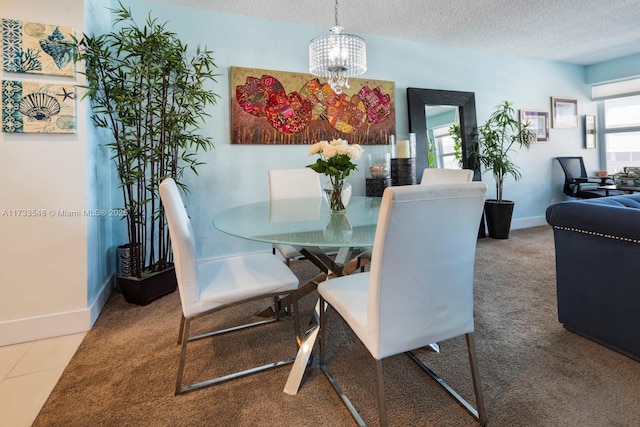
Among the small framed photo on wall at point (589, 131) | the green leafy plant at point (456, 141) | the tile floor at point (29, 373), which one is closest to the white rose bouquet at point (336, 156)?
the tile floor at point (29, 373)

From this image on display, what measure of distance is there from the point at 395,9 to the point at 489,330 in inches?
115

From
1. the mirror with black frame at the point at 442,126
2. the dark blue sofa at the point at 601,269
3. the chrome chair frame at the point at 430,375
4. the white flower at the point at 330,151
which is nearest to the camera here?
the chrome chair frame at the point at 430,375

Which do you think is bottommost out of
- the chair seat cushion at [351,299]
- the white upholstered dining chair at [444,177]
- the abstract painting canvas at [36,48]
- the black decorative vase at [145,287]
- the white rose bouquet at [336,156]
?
the black decorative vase at [145,287]

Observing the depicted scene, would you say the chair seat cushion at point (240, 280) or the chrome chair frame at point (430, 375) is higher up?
the chair seat cushion at point (240, 280)

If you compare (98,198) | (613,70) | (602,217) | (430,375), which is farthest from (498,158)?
(98,198)

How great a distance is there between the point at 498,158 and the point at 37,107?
14.9ft

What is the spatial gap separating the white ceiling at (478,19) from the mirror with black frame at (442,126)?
676mm

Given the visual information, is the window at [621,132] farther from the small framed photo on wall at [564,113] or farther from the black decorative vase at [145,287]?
the black decorative vase at [145,287]

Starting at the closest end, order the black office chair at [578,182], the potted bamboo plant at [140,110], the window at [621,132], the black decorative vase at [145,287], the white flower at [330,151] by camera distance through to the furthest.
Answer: the white flower at [330,151] < the potted bamboo plant at [140,110] < the black decorative vase at [145,287] < the black office chair at [578,182] < the window at [621,132]

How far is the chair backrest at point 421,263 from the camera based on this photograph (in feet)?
3.21

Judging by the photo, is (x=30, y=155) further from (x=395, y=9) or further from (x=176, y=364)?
(x=395, y=9)

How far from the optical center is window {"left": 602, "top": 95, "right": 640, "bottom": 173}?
5.10 metres

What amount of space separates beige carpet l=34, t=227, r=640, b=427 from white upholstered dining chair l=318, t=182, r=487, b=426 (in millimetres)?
223

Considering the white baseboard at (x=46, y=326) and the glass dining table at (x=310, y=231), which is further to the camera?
the white baseboard at (x=46, y=326)
